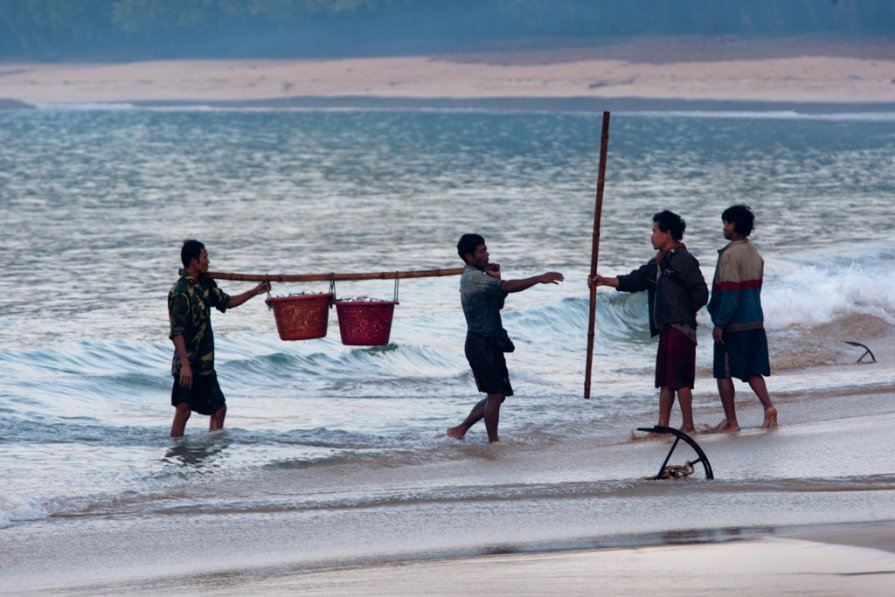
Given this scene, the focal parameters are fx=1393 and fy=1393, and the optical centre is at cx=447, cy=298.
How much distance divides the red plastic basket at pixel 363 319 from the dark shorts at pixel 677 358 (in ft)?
5.57

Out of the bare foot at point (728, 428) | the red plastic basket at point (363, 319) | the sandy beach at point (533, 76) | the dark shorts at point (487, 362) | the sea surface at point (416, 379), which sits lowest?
the sea surface at point (416, 379)

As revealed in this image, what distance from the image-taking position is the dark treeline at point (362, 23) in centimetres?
10294

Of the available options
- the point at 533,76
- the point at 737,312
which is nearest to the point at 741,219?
the point at 737,312

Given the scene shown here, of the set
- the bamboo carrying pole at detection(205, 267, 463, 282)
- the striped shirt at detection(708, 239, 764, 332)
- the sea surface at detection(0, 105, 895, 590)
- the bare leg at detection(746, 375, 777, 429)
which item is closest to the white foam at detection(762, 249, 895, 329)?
the sea surface at detection(0, 105, 895, 590)

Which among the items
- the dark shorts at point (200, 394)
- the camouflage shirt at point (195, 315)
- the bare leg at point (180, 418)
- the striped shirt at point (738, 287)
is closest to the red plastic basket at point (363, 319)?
the camouflage shirt at point (195, 315)

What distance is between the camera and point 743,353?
8672 millimetres

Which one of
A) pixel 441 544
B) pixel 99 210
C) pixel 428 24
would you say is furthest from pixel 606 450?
pixel 428 24

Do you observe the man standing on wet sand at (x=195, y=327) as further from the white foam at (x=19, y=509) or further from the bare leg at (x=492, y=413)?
the bare leg at (x=492, y=413)

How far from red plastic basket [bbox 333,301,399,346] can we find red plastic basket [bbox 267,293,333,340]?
113 mm

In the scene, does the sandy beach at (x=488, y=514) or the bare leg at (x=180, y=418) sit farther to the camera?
the bare leg at (x=180, y=418)

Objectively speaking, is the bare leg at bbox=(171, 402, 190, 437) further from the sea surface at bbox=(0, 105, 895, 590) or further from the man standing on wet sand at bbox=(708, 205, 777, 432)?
the man standing on wet sand at bbox=(708, 205, 777, 432)

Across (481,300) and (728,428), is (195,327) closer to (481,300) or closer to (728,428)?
(481,300)

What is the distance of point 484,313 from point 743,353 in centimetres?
164

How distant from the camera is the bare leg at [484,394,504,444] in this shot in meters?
8.81
